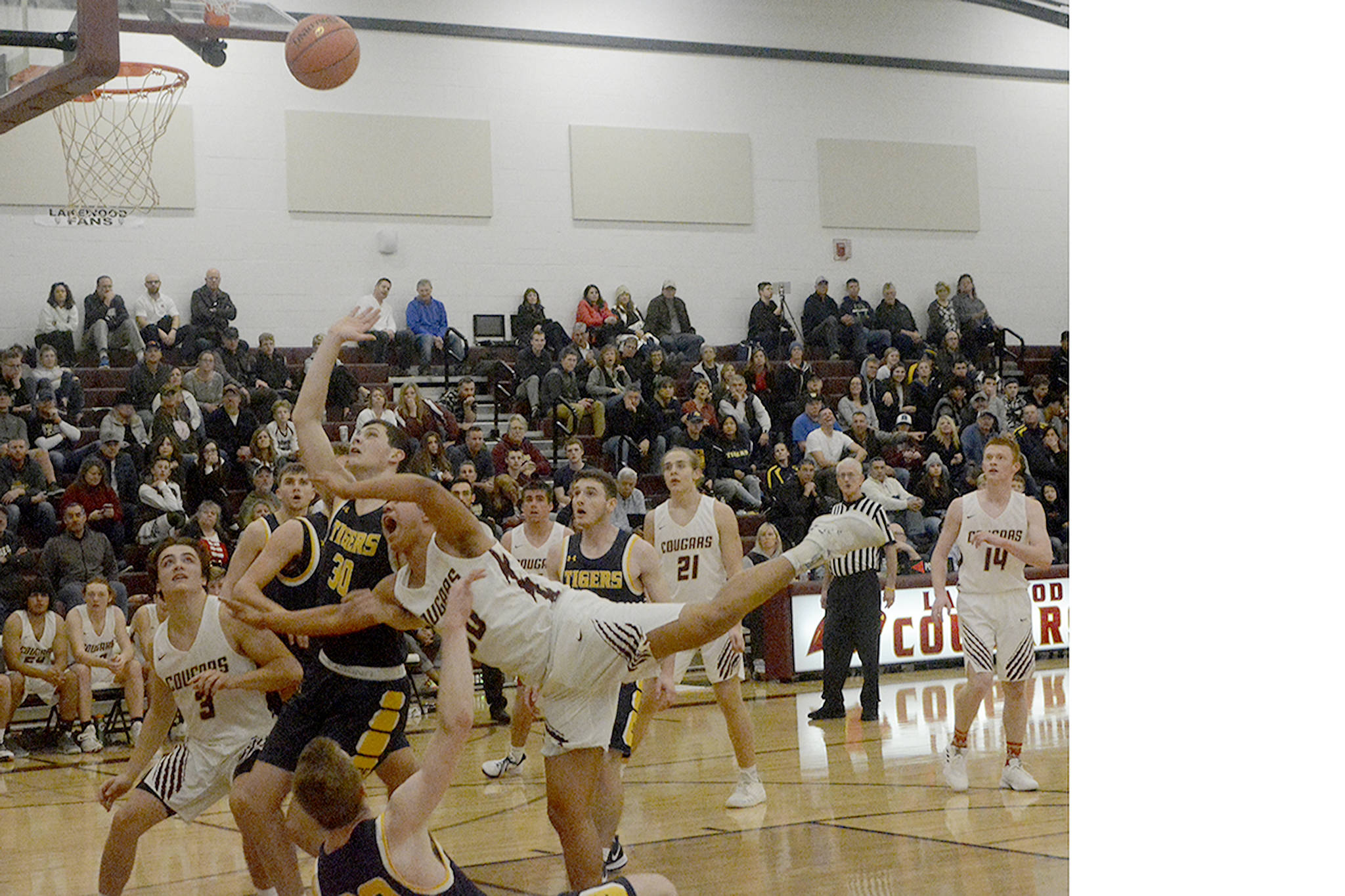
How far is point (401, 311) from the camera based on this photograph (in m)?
18.7

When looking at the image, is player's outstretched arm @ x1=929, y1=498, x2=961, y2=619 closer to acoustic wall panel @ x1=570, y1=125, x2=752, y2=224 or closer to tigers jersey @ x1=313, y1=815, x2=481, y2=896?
tigers jersey @ x1=313, y1=815, x2=481, y2=896

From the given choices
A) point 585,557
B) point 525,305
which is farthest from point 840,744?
point 525,305

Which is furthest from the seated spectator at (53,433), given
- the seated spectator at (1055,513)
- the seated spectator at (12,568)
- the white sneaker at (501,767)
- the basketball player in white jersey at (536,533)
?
the seated spectator at (1055,513)

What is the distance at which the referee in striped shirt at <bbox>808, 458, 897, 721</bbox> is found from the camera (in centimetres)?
1038

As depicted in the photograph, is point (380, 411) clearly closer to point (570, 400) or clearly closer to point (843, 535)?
point (570, 400)

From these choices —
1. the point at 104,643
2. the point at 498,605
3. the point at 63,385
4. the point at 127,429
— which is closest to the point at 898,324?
the point at 127,429

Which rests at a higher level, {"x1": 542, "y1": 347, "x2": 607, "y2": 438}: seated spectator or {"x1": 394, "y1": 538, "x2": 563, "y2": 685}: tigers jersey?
{"x1": 542, "y1": 347, "x2": 607, "y2": 438}: seated spectator

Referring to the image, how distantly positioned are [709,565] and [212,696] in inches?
130

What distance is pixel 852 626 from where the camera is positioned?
10.5 m

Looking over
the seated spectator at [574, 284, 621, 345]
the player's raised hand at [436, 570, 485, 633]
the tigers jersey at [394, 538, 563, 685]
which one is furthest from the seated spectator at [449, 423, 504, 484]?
the player's raised hand at [436, 570, 485, 633]

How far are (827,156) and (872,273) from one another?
189cm

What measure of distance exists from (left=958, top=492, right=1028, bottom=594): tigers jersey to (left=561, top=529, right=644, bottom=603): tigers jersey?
6.80ft
